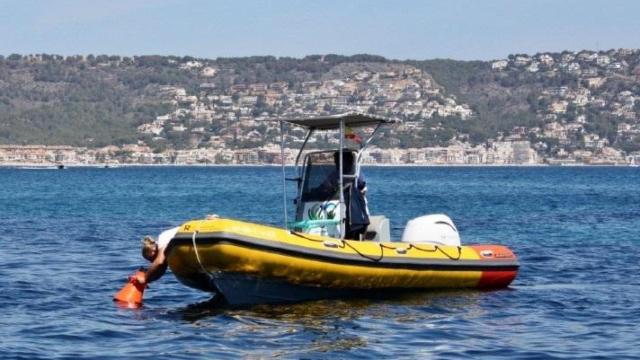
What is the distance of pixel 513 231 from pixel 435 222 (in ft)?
58.0

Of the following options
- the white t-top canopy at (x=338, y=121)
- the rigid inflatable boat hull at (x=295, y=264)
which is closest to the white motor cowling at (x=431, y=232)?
the rigid inflatable boat hull at (x=295, y=264)

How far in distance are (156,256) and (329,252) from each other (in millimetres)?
2365

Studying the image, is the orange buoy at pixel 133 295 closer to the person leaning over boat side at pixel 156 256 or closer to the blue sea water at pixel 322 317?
the person leaning over boat side at pixel 156 256

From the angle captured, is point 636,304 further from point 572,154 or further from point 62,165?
point 572,154

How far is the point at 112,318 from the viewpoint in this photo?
685 inches

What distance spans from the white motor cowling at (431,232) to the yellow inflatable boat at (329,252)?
1 cm

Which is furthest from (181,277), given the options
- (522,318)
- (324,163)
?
(522,318)

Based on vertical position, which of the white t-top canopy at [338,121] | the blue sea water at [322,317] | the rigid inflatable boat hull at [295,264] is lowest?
the blue sea water at [322,317]

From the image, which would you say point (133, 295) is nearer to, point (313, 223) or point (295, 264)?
point (295, 264)

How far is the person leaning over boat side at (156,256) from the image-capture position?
718 inches

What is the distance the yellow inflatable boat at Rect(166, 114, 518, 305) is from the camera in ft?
56.6

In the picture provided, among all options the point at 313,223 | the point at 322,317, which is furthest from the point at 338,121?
the point at 322,317

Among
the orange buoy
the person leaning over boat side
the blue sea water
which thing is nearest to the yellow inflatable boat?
the blue sea water

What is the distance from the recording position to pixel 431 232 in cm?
1994
